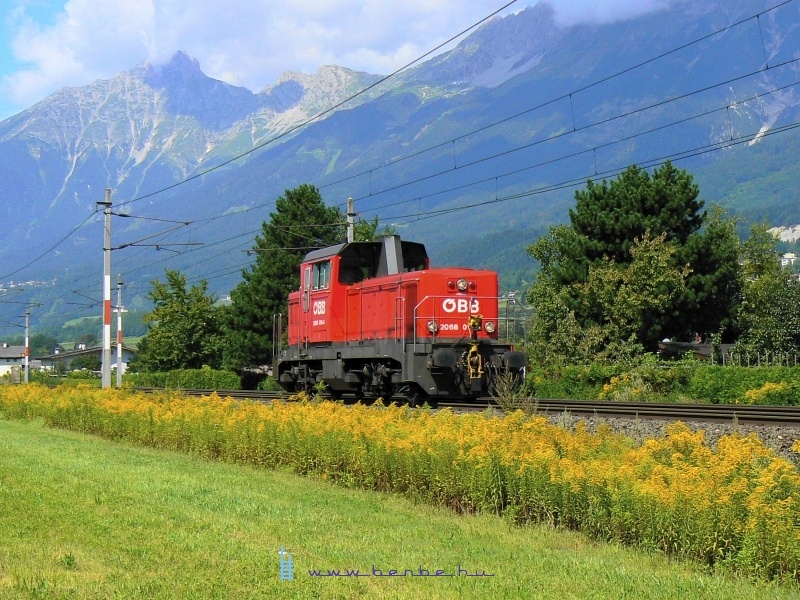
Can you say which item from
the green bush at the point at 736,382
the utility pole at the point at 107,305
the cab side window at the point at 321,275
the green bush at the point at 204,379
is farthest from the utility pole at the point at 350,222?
the green bush at the point at 204,379

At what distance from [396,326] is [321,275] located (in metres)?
4.11

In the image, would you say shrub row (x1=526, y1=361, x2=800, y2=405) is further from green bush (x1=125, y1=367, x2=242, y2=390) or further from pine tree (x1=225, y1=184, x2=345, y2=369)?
green bush (x1=125, y1=367, x2=242, y2=390)

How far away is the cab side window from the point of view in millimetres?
25953

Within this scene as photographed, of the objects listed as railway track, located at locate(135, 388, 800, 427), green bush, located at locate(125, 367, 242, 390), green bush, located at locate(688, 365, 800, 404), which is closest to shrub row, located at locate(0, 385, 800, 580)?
railway track, located at locate(135, 388, 800, 427)

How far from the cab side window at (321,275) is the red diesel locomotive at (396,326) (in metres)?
0.03

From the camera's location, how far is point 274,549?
8.29 metres

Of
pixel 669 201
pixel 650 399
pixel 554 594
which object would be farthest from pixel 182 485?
pixel 669 201

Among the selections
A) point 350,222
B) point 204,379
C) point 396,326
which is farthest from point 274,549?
point 204,379

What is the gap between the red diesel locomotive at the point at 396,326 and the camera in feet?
73.8

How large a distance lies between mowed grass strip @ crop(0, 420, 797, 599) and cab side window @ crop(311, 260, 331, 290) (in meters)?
13.5

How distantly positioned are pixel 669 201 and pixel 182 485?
1677 inches

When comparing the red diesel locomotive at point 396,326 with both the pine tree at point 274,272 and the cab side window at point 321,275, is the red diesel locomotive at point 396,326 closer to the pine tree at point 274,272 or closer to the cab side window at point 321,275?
the cab side window at point 321,275

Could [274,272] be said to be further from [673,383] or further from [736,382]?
[736,382]

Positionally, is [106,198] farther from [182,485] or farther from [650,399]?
[182,485]
